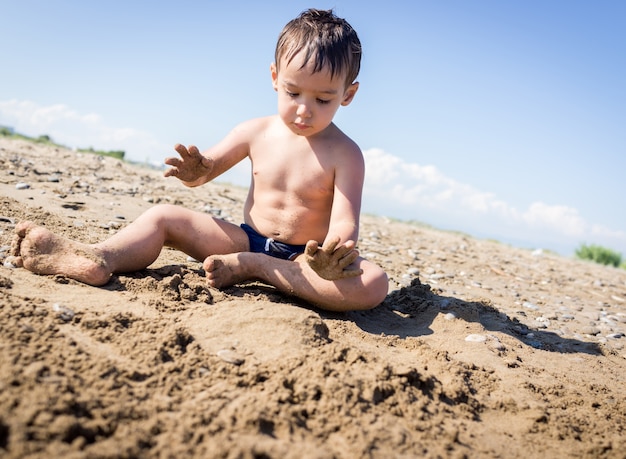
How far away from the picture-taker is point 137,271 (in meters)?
3.49

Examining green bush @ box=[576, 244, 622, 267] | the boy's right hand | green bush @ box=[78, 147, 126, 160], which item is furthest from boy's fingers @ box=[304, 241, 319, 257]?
green bush @ box=[576, 244, 622, 267]

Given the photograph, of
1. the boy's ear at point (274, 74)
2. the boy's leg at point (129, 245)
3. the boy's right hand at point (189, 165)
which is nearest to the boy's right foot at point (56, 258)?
the boy's leg at point (129, 245)

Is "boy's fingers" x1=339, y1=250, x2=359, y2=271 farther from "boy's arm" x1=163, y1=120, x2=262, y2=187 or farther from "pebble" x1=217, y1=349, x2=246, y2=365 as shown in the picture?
"boy's arm" x1=163, y1=120, x2=262, y2=187

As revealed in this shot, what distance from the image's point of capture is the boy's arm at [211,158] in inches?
143

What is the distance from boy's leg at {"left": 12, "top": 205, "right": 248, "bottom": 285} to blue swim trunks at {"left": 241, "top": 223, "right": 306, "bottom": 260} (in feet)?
0.26

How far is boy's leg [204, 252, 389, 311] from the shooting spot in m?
3.46

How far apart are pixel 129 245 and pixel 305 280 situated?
3.95 ft

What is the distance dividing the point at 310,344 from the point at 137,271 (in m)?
1.55

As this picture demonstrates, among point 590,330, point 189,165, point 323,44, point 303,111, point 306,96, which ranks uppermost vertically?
point 323,44

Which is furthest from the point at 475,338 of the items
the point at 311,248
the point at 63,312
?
the point at 63,312

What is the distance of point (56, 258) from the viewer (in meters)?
3.06

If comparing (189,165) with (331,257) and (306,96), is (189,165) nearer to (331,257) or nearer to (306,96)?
(306,96)

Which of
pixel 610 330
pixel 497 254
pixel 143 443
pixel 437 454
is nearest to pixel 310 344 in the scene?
pixel 437 454

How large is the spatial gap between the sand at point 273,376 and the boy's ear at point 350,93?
1.52m
